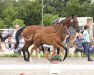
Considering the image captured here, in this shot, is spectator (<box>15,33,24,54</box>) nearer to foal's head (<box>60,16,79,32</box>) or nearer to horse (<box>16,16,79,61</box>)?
horse (<box>16,16,79,61</box>)

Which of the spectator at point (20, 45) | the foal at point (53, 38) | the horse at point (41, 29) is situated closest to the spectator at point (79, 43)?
the horse at point (41, 29)

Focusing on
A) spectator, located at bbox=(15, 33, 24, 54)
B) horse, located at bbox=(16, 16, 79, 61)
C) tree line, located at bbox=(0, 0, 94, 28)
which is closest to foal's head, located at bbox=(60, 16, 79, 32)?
horse, located at bbox=(16, 16, 79, 61)

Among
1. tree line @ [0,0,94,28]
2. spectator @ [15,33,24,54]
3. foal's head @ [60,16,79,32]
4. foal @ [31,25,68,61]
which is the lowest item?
tree line @ [0,0,94,28]

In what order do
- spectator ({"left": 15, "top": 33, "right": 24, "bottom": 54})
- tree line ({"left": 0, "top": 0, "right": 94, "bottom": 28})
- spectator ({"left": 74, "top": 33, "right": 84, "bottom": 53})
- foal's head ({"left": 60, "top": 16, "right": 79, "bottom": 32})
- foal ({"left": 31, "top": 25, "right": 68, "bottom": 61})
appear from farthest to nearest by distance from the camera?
tree line ({"left": 0, "top": 0, "right": 94, "bottom": 28}) < spectator ({"left": 74, "top": 33, "right": 84, "bottom": 53}) < spectator ({"left": 15, "top": 33, "right": 24, "bottom": 54}) < foal's head ({"left": 60, "top": 16, "right": 79, "bottom": 32}) < foal ({"left": 31, "top": 25, "right": 68, "bottom": 61})

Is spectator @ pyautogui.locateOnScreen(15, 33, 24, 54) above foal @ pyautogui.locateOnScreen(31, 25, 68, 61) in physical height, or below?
below

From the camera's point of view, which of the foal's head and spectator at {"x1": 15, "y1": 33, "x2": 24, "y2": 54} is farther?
spectator at {"x1": 15, "y1": 33, "x2": 24, "y2": 54}

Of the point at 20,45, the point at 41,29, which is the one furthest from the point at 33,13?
the point at 41,29

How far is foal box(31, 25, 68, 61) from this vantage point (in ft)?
63.7

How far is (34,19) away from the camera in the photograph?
5616 cm

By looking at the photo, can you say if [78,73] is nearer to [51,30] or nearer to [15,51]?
[51,30]

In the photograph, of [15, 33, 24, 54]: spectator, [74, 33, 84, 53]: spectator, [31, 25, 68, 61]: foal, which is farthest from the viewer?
[74, 33, 84, 53]: spectator

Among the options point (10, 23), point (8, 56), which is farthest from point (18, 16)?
point (8, 56)

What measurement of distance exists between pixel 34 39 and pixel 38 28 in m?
0.67

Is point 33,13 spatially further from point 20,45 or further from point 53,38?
point 53,38
